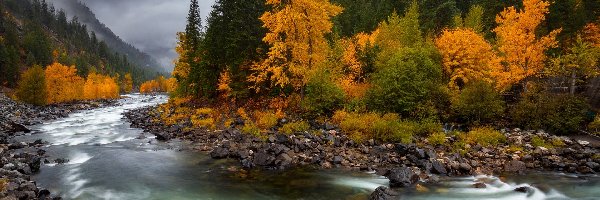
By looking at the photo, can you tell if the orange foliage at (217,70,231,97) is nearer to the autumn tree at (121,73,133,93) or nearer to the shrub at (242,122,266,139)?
the shrub at (242,122,266,139)

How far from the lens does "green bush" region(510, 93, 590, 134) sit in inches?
972

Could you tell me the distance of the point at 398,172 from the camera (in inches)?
671

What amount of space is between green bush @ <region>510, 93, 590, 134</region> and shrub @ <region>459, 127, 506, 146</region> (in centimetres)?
390

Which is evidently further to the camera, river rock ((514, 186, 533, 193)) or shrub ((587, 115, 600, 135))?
shrub ((587, 115, 600, 135))

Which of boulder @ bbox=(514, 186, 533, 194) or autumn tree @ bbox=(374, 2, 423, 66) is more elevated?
autumn tree @ bbox=(374, 2, 423, 66)

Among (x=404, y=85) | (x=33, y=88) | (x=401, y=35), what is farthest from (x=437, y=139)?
(x=33, y=88)

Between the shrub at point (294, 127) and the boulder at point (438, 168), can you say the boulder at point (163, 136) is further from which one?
the boulder at point (438, 168)

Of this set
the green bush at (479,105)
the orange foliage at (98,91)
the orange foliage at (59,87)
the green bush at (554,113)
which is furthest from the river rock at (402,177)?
the orange foliage at (98,91)

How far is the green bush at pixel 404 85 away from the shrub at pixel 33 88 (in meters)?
58.3

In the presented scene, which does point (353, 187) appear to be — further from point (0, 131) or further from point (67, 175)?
point (0, 131)

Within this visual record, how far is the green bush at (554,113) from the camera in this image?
24688 millimetres

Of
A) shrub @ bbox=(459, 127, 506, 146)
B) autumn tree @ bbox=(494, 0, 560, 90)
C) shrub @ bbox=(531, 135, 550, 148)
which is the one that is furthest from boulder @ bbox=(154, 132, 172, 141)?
autumn tree @ bbox=(494, 0, 560, 90)

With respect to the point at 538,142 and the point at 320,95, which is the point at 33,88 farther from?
the point at 538,142

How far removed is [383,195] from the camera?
14422 mm
